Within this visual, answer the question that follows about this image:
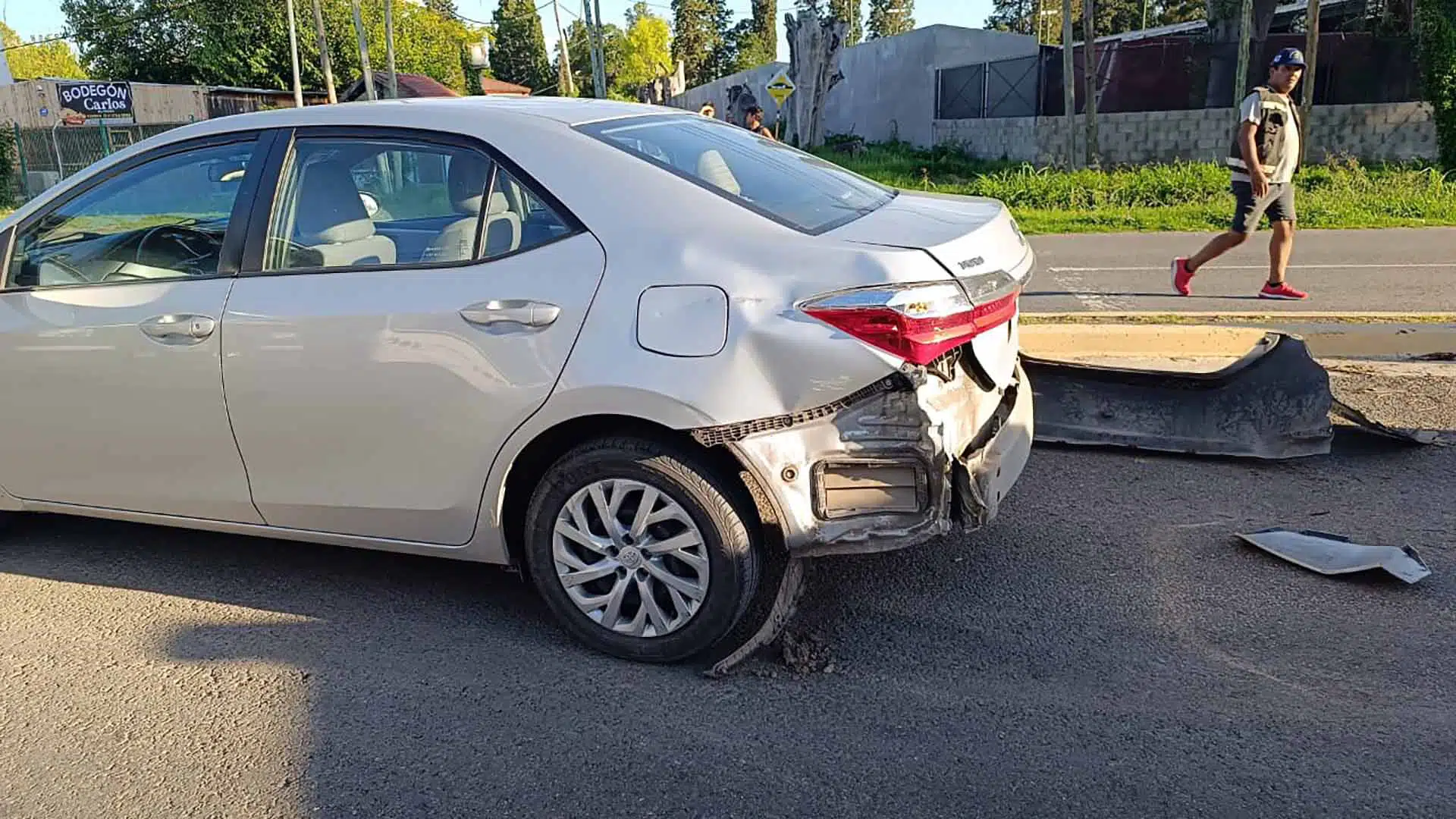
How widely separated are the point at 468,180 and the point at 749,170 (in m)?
0.92

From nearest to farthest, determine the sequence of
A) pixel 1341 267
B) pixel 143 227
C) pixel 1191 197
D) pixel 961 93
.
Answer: pixel 143 227
pixel 1341 267
pixel 1191 197
pixel 961 93

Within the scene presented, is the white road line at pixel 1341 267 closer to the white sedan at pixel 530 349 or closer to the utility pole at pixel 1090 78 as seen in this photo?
the white sedan at pixel 530 349

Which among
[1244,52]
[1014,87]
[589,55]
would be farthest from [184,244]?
[589,55]

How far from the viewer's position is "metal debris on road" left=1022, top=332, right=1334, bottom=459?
199 inches

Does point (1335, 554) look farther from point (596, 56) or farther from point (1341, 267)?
point (596, 56)

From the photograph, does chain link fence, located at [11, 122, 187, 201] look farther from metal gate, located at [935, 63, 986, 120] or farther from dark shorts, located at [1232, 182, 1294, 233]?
dark shorts, located at [1232, 182, 1294, 233]

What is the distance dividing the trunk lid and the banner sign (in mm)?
36442

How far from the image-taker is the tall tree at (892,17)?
11769 cm

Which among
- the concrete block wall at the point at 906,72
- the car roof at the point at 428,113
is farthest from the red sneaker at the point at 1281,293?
the concrete block wall at the point at 906,72

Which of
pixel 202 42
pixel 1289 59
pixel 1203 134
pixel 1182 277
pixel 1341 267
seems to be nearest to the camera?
pixel 1289 59

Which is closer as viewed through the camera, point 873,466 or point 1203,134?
point 873,466

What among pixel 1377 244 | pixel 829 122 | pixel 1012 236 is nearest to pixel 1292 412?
pixel 1012 236

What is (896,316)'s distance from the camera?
314 centimetres

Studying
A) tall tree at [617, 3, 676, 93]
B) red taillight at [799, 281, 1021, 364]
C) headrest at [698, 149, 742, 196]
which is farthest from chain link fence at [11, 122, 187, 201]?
tall tree at [617, 3, 676, 93]
